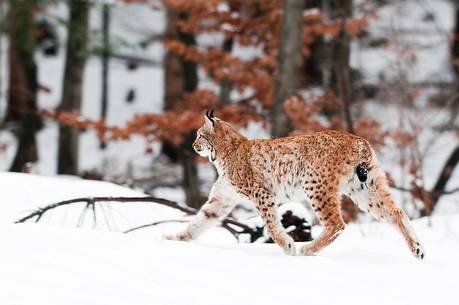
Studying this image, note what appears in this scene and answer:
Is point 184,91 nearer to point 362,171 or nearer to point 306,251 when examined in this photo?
point 362,171

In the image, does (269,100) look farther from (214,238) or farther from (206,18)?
(214,238)

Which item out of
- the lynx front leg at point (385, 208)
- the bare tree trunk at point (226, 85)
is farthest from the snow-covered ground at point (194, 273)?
the bare tree trunk at point (226, 85)

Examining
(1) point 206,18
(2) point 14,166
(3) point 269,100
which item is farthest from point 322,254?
(2) point 14,166

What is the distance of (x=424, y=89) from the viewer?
85.4 feet

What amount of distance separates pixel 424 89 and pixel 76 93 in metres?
12.1

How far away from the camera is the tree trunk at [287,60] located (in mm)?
→ 12336

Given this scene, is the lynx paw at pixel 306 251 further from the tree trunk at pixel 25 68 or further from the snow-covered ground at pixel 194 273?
the tree trunk at pixel 25 68

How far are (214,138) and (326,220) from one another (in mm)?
1366

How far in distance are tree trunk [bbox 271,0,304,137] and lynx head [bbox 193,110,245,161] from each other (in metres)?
5.20

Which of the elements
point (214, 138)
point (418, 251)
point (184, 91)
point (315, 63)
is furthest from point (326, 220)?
point (315, 63)

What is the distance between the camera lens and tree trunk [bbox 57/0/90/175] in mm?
17906

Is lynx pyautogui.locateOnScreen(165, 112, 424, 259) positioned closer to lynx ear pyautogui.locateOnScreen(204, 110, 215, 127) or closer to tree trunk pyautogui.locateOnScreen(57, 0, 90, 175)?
lynx ear pyautogui.locateOnScreen(204, 110, 215, 127)

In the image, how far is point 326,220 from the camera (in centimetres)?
624

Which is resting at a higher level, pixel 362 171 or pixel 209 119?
pixel 209 119
